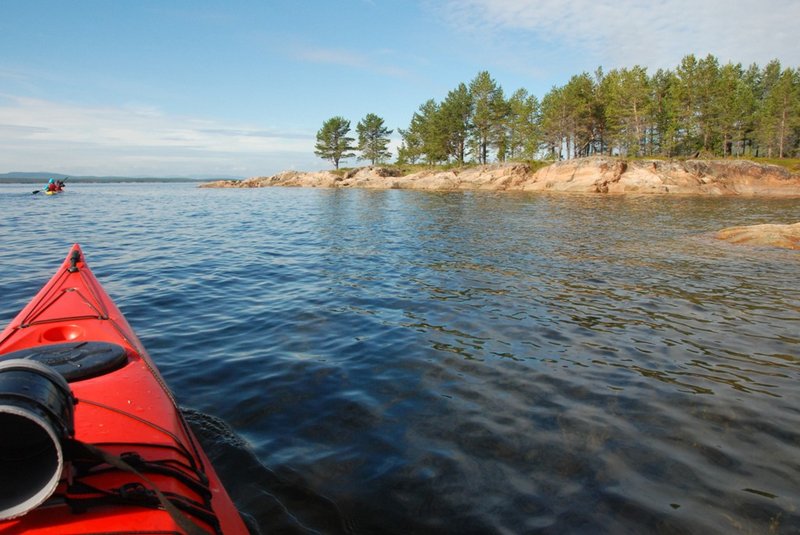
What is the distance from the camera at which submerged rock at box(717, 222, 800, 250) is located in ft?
49.3

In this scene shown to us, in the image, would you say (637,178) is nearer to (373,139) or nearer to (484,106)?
(484,106)

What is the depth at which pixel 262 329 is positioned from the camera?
7980 mm

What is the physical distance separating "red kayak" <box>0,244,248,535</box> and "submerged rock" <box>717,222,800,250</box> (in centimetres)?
1877

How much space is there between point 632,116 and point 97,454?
68.5 metres

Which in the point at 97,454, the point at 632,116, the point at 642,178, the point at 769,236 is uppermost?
the point at 632,116

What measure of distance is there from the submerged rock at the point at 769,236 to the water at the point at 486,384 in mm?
1492

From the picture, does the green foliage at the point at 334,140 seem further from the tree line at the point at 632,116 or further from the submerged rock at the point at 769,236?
the submerged rock at the point at 769,236

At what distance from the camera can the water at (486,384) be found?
3799 mm

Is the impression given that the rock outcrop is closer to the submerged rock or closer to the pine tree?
the pine tree

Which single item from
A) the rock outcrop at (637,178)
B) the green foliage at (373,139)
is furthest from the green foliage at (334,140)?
the rock outcrop at (637,178)

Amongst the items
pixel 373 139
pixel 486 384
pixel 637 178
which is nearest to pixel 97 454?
pixel 486 384

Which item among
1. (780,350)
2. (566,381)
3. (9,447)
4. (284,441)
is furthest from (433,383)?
(780,350)

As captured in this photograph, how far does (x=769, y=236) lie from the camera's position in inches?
609

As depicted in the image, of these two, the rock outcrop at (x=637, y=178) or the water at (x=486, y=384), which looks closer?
the water at (x=486, y=384)
